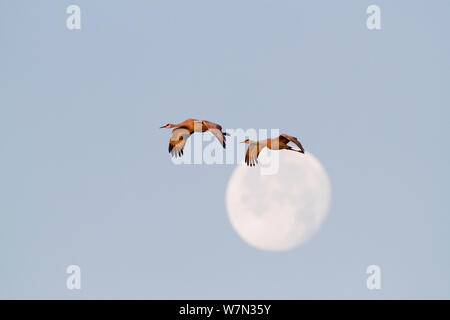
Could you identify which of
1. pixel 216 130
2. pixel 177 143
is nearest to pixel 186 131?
pixel 177 143

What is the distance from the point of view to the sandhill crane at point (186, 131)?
1390 inches

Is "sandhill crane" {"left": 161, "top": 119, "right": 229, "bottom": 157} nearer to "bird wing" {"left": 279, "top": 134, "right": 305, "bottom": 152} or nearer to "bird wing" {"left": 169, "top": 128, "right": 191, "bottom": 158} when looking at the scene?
"bird wing" {"left": 169, "top": 128, "right": 191, "bottom": 158}

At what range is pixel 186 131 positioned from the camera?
3906 cm

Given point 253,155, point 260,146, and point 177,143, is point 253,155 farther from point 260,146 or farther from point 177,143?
point 177,143

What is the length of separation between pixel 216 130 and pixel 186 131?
4053 mm

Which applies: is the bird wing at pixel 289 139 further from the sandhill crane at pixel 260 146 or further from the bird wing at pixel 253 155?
the bird wing at pixel 253 155

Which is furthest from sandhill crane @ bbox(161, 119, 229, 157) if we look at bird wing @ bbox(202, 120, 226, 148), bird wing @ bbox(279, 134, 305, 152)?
bird wing @ bbox(279, 134, 305, 152)

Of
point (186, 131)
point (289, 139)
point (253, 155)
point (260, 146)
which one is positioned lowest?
point (253, 155)

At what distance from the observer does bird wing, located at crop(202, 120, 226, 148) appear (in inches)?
1366

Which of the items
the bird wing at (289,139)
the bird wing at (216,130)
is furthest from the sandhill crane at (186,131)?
the bird wing at (289,139)

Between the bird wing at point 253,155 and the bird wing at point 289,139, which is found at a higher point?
the bird wing at point 289,139

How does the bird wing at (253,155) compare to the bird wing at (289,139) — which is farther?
the bird wing at (253,155)
